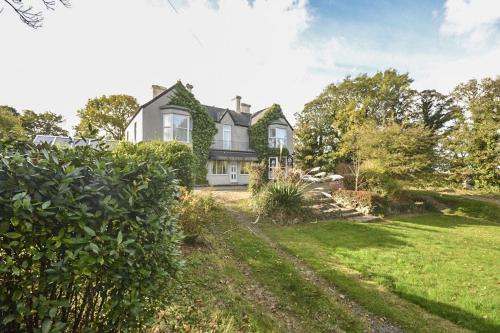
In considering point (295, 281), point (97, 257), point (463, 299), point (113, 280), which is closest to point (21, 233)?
point (97, 257)

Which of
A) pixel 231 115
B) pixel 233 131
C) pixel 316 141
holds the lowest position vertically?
pixel 316 141

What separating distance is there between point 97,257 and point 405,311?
605 cm

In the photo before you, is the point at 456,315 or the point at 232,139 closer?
the point at 456,315

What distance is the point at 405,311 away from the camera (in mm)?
5199

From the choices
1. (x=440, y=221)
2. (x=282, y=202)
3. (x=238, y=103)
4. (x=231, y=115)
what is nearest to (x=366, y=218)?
(x=282, y=202)

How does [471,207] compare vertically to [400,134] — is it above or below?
below

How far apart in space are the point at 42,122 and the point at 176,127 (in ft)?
101

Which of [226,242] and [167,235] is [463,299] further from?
[167,235]

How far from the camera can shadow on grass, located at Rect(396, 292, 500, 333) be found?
4.81 m

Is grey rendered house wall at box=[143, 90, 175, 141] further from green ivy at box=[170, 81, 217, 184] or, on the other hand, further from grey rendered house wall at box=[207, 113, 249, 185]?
grey rendered house wall at box=[207, 113, 249, 185]

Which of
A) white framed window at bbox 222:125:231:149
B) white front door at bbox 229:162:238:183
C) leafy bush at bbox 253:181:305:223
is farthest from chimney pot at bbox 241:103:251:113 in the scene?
leafy bush at bbox 253:181:305:223

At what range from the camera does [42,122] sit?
124 feet

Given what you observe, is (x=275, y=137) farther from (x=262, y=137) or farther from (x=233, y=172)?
(x=233, y=172)

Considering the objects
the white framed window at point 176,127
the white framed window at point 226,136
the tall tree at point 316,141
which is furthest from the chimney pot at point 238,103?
the white framed window at point 176,127
